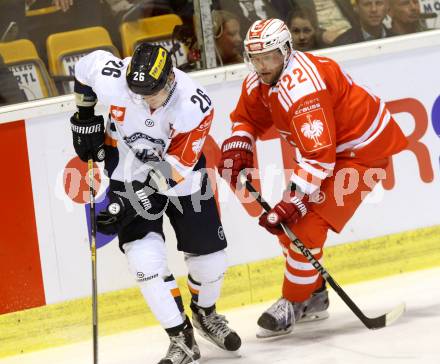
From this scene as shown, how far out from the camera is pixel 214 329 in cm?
434

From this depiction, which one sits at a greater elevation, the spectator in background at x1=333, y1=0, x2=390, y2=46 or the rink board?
the spectator in background at x1=333, y1=0, x2=390, y2=46

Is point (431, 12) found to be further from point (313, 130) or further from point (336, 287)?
point (336, 287)

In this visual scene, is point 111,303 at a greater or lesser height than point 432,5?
lesser

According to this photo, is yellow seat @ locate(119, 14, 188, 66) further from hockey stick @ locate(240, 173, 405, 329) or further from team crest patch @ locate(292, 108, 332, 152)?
→ team crest patch @ locate(292, 108, 332, 152)

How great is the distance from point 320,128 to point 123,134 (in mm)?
771

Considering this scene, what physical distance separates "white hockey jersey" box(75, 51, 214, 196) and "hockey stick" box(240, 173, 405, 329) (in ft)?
1.14

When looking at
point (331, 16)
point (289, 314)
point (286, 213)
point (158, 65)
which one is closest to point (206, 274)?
point (286, 213)

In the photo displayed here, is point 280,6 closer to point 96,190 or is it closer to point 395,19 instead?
point 395,19

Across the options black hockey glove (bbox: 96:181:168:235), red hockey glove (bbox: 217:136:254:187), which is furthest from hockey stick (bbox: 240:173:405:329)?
black hockey glove (bbox: 96:181:168:235)

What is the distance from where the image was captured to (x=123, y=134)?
4098 millimetres

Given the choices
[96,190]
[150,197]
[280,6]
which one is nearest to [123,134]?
[150,197]

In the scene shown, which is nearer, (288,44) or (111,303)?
(288,44)

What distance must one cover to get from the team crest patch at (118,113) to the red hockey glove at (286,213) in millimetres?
705

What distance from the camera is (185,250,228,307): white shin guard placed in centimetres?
420
